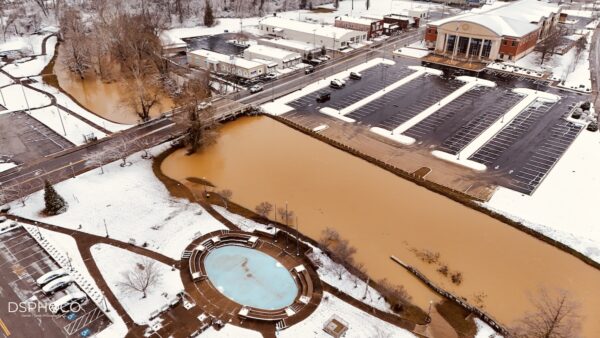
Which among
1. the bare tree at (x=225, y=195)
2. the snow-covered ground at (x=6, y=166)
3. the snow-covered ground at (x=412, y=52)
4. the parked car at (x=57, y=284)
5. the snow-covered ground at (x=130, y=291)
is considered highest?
the snow-covered ground at (x=412, y=52)

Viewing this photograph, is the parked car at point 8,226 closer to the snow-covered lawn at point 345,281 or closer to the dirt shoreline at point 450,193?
the snow-covered lawn at point 345,281

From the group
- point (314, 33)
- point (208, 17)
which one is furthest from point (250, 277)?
point (208, 17)

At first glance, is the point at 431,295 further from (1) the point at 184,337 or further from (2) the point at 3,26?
(2) the point at 3,26

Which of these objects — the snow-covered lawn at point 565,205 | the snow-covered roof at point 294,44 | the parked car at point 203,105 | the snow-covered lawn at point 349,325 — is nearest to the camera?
the snow-covered lawn at point 349,325

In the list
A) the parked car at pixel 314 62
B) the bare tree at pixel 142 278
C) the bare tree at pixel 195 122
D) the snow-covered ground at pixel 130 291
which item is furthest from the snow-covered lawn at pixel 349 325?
the parked car at pixel 314 62

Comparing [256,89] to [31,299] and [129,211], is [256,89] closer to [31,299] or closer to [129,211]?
[129,211]
